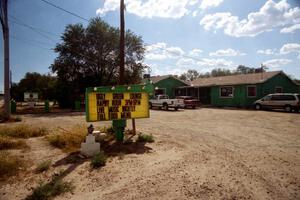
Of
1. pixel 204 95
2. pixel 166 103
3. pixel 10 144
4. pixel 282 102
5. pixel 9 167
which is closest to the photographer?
pixel 9 167

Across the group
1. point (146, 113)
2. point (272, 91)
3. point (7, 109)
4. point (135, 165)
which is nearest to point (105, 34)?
point (7, 109)

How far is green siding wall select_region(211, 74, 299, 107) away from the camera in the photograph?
89.2 ft

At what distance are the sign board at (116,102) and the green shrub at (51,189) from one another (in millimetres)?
3269

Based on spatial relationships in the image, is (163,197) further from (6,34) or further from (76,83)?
(76,83)

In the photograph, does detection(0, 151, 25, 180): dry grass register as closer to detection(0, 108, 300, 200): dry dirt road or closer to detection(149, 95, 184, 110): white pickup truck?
detection(0, 108, 300, 200): dry dirt road

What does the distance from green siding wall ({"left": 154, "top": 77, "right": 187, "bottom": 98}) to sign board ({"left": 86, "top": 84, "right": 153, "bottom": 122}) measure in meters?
25.9

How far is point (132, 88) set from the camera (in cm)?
906

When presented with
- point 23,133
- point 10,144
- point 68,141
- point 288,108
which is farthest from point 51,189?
point 288,108

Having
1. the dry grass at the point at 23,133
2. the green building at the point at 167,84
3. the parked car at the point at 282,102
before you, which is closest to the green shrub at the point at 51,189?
the dry grass at the point at 23,133

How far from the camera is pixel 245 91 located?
2748cm

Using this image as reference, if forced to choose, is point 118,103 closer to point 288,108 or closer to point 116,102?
point 116,102

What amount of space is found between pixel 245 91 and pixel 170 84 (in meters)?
12.2

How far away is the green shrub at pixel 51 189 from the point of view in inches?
172

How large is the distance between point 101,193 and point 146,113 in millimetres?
4929
